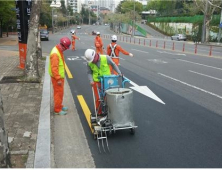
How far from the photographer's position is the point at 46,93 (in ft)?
27.5

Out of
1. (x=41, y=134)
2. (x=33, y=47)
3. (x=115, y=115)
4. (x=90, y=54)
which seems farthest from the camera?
(x=33, y=47)

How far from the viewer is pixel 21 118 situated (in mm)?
6238

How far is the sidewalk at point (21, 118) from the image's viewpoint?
4562 millimetres

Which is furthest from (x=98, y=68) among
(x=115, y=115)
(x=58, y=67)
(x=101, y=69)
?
(x=115, y=115)

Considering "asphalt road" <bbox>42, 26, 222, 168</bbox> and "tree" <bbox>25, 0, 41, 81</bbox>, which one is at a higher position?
"tree" <bbox>25, 0, 41, 81</bbox>

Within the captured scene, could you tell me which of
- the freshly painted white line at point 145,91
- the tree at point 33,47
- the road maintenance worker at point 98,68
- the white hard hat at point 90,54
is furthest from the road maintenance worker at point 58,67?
the tree at point 33,47

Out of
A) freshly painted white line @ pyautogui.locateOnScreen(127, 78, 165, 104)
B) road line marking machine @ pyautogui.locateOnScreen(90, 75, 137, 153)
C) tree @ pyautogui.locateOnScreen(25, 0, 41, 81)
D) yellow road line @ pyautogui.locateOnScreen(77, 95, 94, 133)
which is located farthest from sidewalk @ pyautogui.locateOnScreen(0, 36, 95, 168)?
freshly painted white line @ pyautogui.locateOnScreen(127, 78, 165, 104)

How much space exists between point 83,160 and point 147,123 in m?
2.15

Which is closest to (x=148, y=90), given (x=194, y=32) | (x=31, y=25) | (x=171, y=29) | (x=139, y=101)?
(x=139, y=101)

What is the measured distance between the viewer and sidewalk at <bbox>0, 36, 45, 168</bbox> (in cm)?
456

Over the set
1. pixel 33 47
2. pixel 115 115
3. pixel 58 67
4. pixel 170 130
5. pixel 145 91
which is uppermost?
pixel 33 47

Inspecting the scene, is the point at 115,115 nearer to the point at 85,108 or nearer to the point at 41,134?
the point at 41,134

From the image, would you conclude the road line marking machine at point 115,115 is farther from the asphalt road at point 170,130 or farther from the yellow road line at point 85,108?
the yellow road line at point 85,108

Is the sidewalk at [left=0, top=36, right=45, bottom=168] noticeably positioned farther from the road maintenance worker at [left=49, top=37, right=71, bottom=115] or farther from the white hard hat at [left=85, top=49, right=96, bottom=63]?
the white hard hat at [left=85, top=49, right=96, bottom=63]
